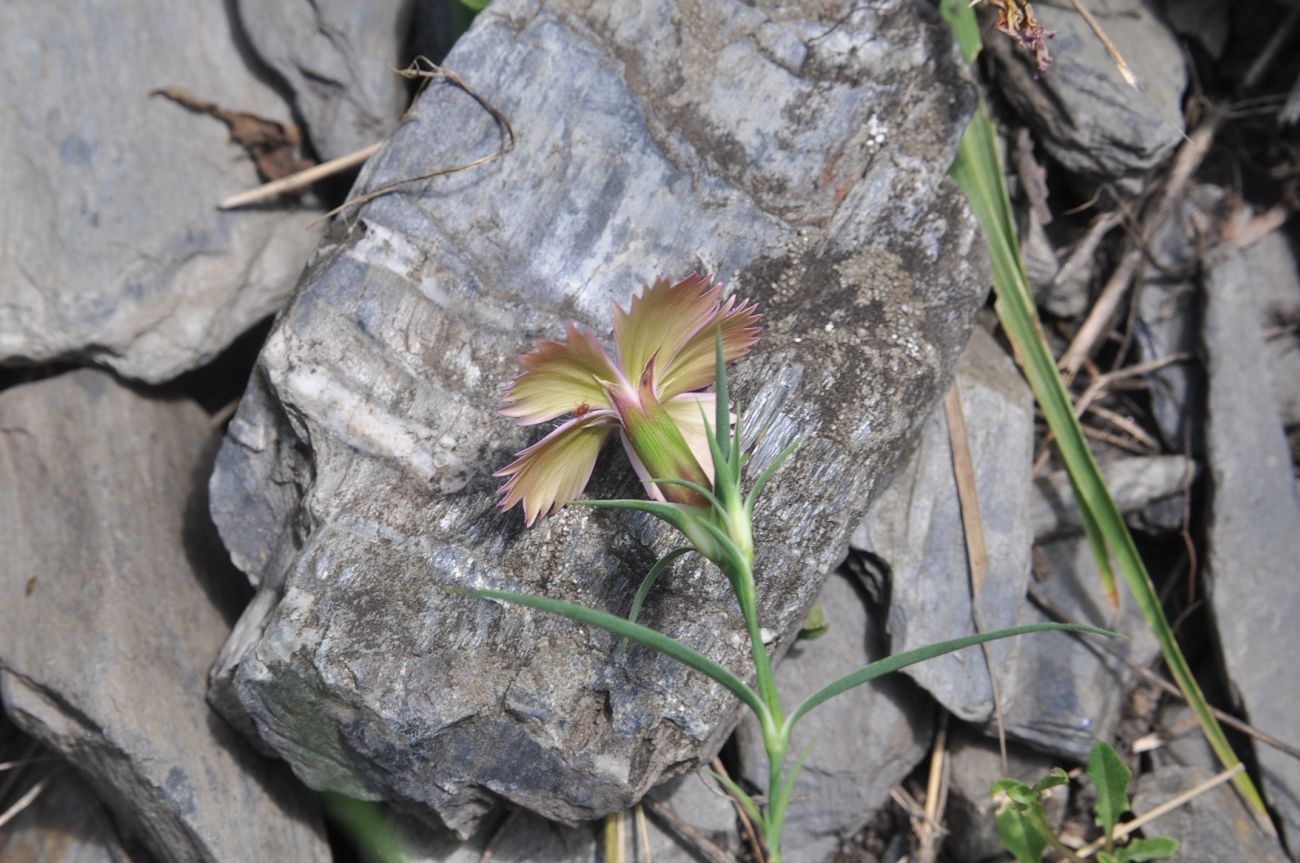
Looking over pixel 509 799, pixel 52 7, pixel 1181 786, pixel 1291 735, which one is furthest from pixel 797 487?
pixel 52 7

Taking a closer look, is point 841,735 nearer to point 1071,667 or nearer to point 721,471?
point 1071,667

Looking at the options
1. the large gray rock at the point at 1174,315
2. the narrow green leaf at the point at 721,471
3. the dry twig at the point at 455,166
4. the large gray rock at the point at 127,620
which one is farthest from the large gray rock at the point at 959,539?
the large gray rock at the point at 127,620

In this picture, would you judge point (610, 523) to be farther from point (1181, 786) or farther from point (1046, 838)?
point (1181, 786)

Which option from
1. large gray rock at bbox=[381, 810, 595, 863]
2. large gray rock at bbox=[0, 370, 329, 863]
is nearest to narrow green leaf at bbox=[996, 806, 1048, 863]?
large gray rock at bbox=[381, 810, 595, 863]

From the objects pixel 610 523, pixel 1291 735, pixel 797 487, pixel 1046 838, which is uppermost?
pixel 797 487

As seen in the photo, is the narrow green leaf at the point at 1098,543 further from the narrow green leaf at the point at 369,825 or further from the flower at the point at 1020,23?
the narrow green leaf at the point at 369,825
